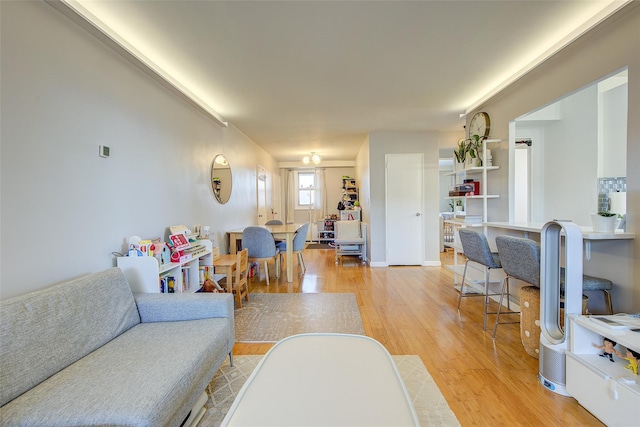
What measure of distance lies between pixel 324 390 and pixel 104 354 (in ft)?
3.66

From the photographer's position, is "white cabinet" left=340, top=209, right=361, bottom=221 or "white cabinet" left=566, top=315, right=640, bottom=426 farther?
"white cabinet" left=340, top=209, right=361, bottom=221

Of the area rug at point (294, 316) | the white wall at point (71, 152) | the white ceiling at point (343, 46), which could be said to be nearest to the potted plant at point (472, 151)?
the white ceiling at point (343, 46)

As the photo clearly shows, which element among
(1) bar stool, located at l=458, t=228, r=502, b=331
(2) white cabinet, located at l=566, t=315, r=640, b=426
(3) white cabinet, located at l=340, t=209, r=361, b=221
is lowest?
(2) white cabinet, located at l=566, t=315, r=640, b=426

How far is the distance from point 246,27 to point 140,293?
2.01 metres

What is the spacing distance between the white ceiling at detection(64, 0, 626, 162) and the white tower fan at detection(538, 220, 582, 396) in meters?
1.50

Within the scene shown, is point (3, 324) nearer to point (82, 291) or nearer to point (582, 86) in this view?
point (82, 291)

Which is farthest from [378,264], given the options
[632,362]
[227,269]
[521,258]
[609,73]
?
[609,73]

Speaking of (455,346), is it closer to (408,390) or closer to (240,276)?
(408,390)

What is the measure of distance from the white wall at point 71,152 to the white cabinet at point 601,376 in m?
2.92

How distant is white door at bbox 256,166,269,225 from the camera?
18.8ft

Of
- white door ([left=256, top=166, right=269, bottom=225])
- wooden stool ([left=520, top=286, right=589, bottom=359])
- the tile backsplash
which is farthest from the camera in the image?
white door ([left=256, top=166, right=269, bottom=225])

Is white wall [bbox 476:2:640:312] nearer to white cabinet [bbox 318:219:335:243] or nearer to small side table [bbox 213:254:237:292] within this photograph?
small side table [bbox 213:254:237:292]

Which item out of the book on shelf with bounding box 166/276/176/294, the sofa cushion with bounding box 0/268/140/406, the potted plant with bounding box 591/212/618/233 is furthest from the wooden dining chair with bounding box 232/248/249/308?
the potted plant with bounding box 591/212/618/233

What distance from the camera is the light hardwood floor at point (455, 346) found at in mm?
1457
